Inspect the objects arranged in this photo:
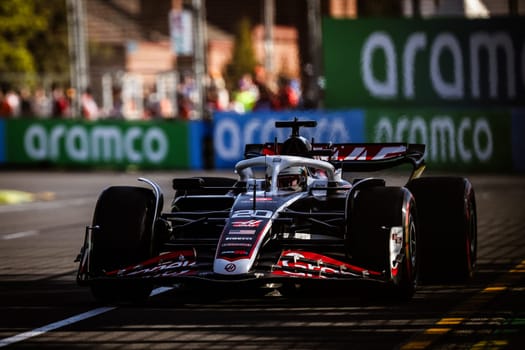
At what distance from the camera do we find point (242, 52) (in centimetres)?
6406

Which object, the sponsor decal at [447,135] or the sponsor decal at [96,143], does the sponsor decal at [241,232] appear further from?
the sponsor decal at [96,143]

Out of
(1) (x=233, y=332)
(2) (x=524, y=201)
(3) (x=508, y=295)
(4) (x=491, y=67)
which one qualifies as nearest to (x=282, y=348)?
(1) (x=233, y=332)

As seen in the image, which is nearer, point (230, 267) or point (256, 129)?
point (230, 267)

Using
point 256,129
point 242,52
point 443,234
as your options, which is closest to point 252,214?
point 443,234

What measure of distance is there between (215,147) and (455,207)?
63.4 feet

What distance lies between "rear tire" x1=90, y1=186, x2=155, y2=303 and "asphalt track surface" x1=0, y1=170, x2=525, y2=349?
15 cm

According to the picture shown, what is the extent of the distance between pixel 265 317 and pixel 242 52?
55.5 metres

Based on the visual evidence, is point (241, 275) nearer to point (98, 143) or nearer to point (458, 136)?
point (458, 136)

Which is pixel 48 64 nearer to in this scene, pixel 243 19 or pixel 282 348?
pixel 243 19

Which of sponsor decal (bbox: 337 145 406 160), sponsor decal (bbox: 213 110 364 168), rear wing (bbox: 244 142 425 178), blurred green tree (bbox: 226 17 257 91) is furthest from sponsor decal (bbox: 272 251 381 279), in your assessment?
blurred green tree (bbox: 226 17 257 91)

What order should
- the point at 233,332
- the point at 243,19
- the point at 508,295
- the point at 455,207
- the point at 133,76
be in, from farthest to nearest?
the point at 243,19, the point at 133,76, the point at 455,207, the point at 508,295, the point at 233,332

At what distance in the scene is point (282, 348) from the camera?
7.77 metres

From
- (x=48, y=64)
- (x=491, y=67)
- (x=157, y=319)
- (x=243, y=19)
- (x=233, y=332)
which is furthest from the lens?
(x=243, y=19)

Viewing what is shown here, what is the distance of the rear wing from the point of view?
1175 cm
